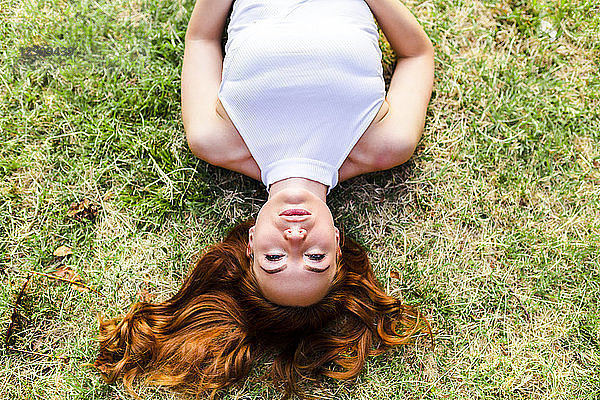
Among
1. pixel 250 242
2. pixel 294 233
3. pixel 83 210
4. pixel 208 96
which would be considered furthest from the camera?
pixel 83 210

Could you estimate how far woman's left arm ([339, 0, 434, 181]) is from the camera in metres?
3.04

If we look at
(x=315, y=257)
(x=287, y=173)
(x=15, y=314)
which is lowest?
(x=15, y=314)

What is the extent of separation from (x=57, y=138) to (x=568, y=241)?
3699mm

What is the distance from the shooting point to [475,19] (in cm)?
377

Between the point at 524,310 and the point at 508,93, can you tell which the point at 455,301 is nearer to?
the point at 524,310

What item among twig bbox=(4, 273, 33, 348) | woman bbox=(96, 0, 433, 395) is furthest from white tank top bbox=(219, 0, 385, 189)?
twig bbox=(4, 273, 33, 348)

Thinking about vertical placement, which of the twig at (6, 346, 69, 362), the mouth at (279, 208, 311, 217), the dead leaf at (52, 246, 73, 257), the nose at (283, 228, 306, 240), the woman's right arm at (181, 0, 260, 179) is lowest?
the twig at (6, 346, 69, 362)

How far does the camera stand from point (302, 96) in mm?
2895

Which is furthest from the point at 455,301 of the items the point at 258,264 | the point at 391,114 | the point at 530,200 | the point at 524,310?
the point at 258,264

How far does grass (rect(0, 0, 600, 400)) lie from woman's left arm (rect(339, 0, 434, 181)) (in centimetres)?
33

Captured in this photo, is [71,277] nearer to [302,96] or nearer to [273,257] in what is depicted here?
[273,257]

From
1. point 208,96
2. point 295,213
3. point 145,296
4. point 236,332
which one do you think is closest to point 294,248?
point 295,213

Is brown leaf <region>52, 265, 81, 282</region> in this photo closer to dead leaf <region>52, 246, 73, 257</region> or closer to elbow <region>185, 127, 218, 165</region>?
dead leaf <region>52, 246, 73, 257</region>

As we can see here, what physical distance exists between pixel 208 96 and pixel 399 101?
47.8 inches
